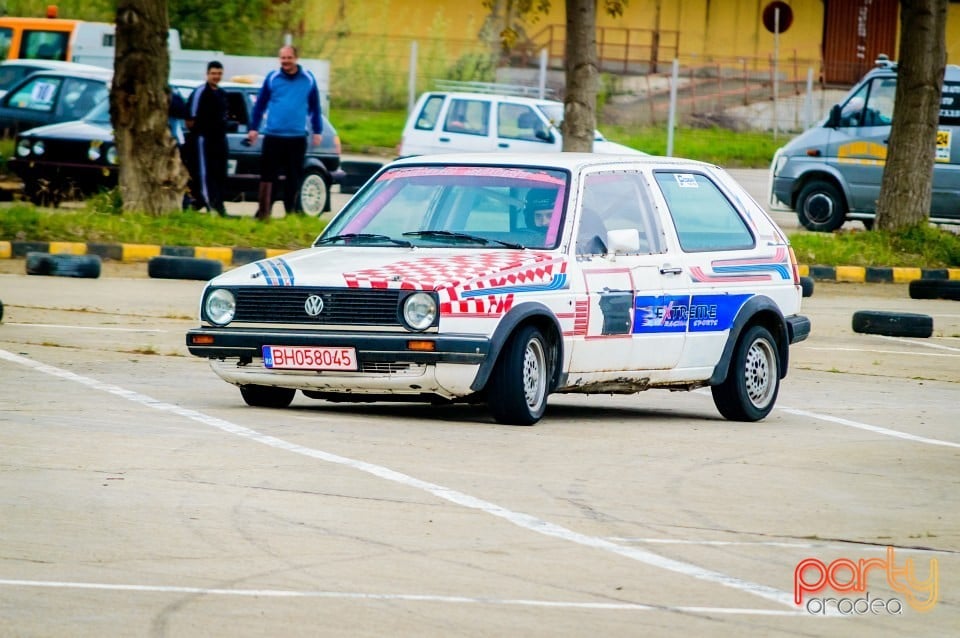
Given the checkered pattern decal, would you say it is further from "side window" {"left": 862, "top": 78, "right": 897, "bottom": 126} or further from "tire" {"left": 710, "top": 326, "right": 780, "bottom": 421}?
"side window" {"left": 862, "top": 78, "right": 897, "bottom": 126}

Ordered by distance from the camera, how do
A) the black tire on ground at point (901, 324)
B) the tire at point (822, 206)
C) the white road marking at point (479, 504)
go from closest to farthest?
the white road marking at point (479, 504), the black tire on ground at point (901, 324), the tire at point (822, 206)

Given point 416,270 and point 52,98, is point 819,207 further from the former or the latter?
point 416,270

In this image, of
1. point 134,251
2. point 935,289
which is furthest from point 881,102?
point 134,251

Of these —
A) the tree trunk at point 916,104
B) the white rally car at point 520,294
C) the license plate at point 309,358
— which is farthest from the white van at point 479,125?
the license plate at point 309,358

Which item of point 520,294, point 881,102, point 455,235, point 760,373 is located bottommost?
point 760,373

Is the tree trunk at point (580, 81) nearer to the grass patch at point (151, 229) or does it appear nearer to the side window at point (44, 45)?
the grass patch at point (151, 229)

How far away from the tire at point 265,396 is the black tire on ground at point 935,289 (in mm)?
11947

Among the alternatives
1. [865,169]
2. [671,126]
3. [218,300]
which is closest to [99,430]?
[218,300]

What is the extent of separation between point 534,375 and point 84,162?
49.8 ft

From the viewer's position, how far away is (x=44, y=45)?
36562 millimetres

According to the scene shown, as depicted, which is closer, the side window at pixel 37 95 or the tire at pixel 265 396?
the tire at pixel 265 396

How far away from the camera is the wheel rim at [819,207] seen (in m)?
27.0

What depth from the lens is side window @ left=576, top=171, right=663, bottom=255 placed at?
1033 centimetres

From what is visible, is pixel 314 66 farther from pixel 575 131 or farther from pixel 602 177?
pixel 602 177
